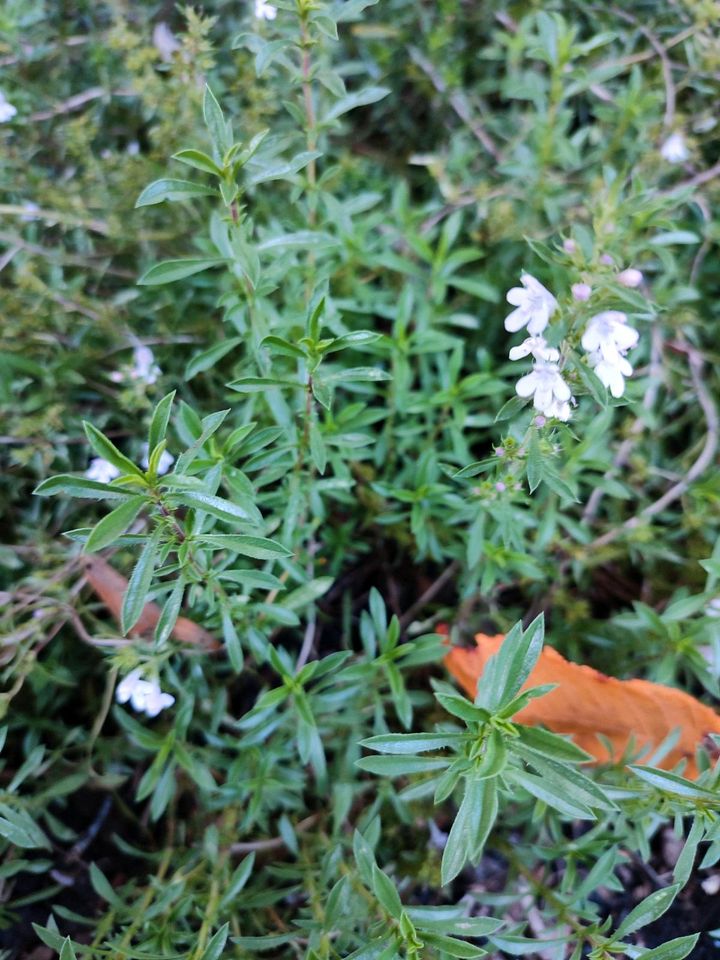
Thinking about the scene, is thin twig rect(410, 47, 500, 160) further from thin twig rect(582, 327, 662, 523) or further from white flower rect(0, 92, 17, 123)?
white flower rect(0, 92, 17, 123)

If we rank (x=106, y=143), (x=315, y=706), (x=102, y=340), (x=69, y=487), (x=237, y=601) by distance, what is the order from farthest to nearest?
(x=106, y=143), (x=102, y=340), (x=315, y=706), (x=237, y=601), (x=69, y=487)

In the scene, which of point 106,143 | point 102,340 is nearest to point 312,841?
point 102,340

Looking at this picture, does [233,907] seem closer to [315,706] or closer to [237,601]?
[315,706]

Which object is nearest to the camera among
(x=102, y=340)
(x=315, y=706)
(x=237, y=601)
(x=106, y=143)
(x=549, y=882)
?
(x=237, y=601)

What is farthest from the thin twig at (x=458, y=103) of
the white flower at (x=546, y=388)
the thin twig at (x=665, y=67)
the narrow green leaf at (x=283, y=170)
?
the white flower at (x=546, y=388)

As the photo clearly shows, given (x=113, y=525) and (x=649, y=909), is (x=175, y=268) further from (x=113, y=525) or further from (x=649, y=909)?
(x=649, y=909)
